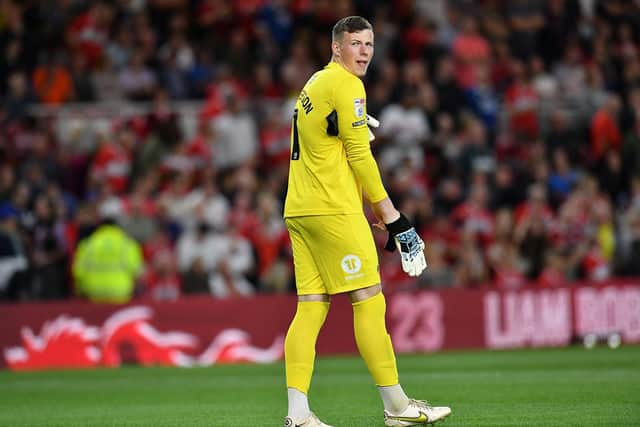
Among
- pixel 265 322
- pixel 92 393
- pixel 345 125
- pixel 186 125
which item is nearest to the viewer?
pixel 345 125

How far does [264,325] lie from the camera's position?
1767cm

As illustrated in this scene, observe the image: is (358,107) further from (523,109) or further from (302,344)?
(523,109)

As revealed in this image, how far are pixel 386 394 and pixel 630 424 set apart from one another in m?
A: 1.59

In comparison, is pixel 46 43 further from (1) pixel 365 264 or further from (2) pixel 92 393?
(1) pixel 365 264

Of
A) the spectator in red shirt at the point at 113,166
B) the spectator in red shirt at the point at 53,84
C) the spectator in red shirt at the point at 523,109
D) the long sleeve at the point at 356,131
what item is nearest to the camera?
the long sleeve at the point at 356,131

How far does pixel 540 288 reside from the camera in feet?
61.2

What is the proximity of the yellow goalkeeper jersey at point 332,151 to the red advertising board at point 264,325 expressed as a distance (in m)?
9.32

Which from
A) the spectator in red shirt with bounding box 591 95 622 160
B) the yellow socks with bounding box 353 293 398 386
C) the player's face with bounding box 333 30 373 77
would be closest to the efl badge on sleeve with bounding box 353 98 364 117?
the player's face with bounding box 333 30 373 77

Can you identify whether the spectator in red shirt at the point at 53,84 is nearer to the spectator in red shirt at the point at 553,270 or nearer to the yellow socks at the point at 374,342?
the spectator in red shirt at the point at 553,270

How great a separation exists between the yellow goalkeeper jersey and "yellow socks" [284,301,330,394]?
2.06ft

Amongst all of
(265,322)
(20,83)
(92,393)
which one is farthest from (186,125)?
(92,393)

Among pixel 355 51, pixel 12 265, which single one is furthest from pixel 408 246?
pixel 12 265

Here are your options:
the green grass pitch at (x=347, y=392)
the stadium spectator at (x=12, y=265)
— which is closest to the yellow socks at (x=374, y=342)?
the green grass pitch at (x=347, y=392)

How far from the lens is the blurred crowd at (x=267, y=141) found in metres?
18.5
